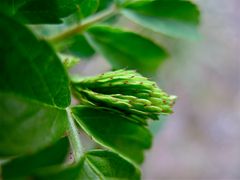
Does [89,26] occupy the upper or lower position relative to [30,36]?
lower

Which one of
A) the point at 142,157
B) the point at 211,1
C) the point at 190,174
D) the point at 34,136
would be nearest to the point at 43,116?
the point at 34,136

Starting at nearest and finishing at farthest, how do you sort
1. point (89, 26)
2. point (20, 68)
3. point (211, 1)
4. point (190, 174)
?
point (20, 68), point (89, 26), point (211, 1), point (190, 174)

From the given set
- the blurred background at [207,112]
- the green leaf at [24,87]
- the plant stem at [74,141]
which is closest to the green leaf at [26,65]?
the green leaf at [24,87]

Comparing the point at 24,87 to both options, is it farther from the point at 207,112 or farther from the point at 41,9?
the point at 207,112

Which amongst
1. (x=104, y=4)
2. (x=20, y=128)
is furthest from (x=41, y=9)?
(x=104, y=4)

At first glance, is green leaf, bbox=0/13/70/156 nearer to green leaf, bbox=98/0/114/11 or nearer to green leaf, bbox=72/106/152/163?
green leaf, bbox=72/106/152/163

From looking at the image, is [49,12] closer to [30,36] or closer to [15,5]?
[15,5]
